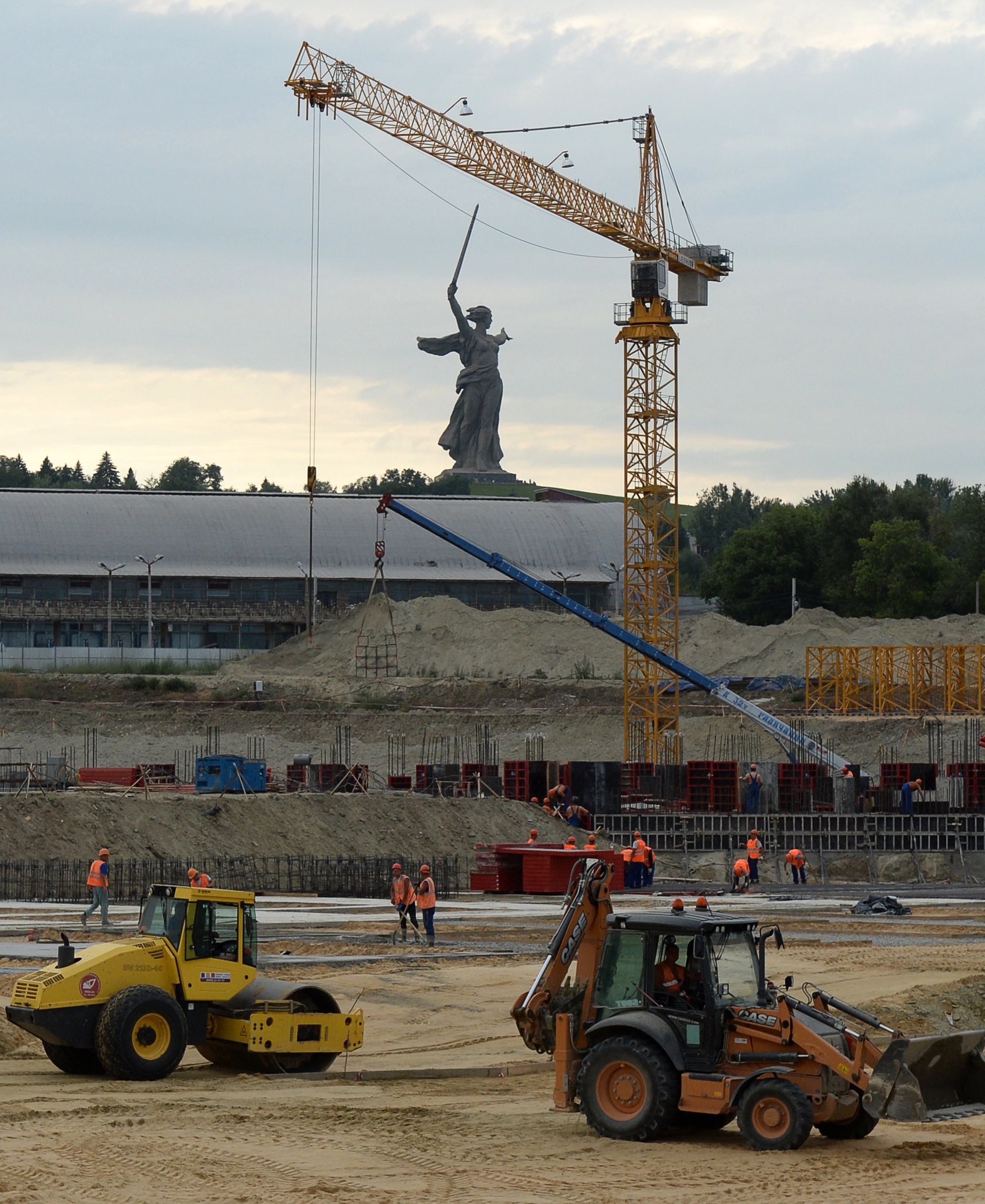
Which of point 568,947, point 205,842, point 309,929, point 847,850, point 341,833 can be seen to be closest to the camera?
point 568,947

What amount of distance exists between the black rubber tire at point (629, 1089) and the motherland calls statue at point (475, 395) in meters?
133

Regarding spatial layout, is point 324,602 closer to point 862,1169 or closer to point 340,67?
point 340,67

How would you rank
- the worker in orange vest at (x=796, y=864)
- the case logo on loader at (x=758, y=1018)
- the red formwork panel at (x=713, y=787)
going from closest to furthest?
the case logo on loader at (x=758, y=1018), the worker in orange vest at (x=796, y=864), the red formwork panel at (x=713, y=787)

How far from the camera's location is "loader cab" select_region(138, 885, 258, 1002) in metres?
15.4

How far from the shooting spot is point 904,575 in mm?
98688

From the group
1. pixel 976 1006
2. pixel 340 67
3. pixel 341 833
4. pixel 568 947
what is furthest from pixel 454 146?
pixel 568 947

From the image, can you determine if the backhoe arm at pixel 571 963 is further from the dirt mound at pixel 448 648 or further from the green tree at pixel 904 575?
the green tree at pixel 904 575

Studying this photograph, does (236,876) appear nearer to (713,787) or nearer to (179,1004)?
(713,787)

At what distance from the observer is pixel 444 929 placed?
29.8 meters

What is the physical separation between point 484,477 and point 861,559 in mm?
55691

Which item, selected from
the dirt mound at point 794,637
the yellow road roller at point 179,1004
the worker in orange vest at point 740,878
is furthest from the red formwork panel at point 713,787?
the yellow road roller at point 179,1004

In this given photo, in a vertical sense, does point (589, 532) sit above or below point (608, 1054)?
above

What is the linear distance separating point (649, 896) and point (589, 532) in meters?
69.8

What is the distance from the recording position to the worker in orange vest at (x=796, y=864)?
38688mm
